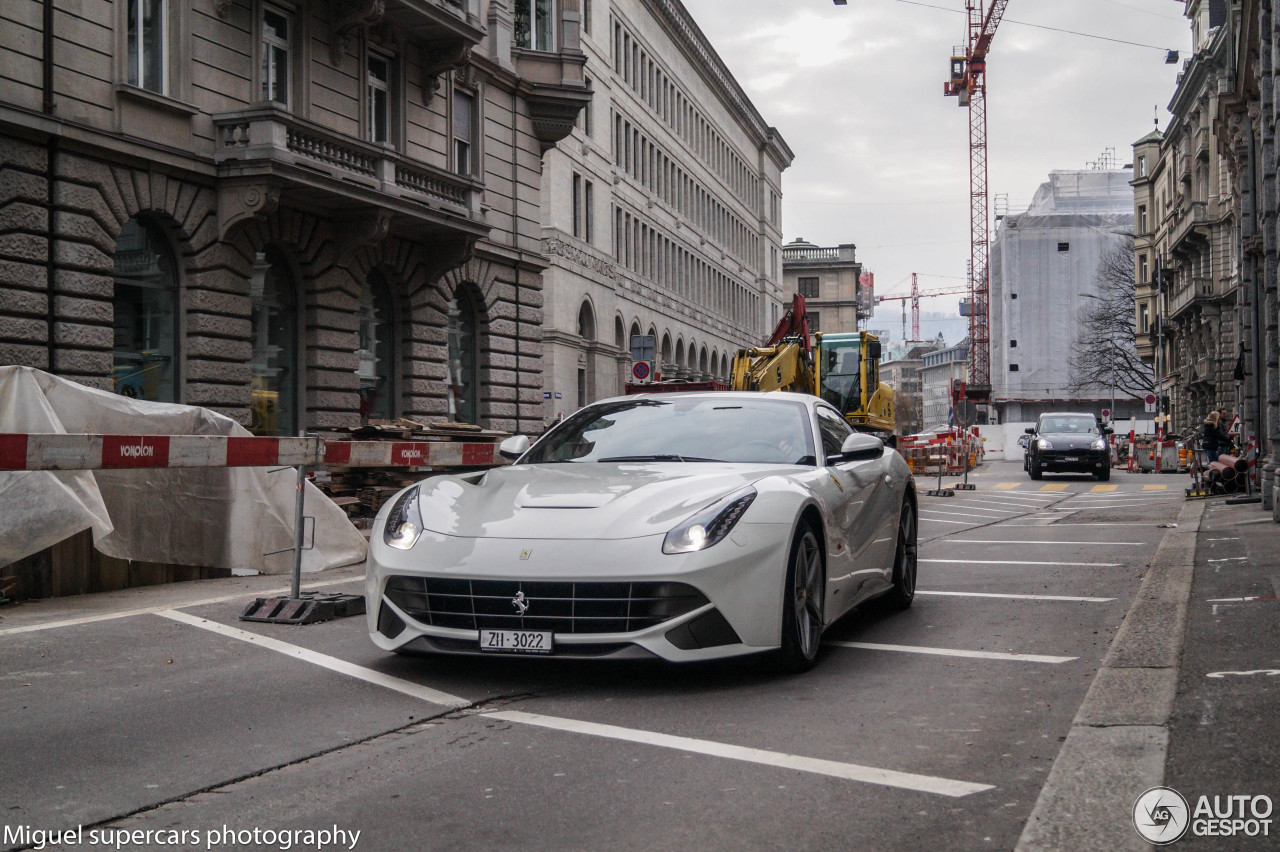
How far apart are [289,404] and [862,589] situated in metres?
15.8

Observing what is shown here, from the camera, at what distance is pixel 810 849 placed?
3.45m

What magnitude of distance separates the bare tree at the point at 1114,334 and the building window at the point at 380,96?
64.8 metres

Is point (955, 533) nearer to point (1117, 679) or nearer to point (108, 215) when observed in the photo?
point (1117, 679)

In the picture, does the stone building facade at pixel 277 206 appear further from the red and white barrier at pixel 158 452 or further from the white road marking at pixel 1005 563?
the white road marking at pixel 1005 563

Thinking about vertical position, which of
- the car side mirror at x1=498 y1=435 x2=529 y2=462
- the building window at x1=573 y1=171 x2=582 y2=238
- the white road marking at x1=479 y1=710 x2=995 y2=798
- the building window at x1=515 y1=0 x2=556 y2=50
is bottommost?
the white road marking at x1=479 y1=710 x2=995 y2=798

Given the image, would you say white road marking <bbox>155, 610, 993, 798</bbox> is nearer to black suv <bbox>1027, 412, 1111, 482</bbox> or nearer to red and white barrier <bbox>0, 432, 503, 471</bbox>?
red and white barrier <bbox>0, 432, 503, 471</bbox>

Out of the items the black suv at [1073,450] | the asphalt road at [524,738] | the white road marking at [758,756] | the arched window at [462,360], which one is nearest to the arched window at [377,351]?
the arched window at [462,360]

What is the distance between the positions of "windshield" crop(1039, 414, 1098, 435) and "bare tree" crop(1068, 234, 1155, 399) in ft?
160

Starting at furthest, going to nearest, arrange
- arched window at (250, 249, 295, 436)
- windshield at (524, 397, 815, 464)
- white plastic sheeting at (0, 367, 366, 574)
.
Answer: arched window at (250, 249, 295, 436) → white plastic sheeting at (0, 367, 366, 574) → windshield at (524, 397, 815, 464)

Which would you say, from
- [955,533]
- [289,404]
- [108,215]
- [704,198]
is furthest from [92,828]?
[704,198]

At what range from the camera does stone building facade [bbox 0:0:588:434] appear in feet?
54.4

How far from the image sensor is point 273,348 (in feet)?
68.9

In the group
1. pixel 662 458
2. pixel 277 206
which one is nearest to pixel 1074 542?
pixel 662 458

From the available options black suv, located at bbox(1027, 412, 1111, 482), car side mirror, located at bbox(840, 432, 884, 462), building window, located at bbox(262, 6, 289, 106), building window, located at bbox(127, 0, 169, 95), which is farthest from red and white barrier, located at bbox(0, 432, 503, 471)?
black suv, located at bbox(1027, 412, 1111, 482)
